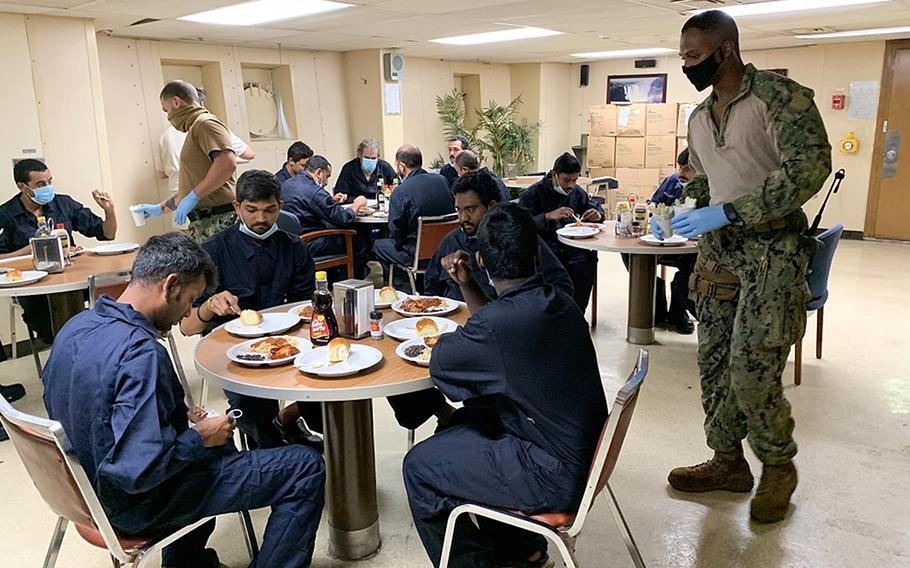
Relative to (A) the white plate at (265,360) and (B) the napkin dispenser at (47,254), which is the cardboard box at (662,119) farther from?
(A) the white plate at (265,360)

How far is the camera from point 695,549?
91.2 inches

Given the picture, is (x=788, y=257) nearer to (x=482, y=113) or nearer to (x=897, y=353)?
(x=897, y=353)

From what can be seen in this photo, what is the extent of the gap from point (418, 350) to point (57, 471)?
0.99 metres

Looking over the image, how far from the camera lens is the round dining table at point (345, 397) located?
183cm

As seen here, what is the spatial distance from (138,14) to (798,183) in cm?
428

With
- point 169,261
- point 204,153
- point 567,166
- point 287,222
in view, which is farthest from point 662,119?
point 169,261

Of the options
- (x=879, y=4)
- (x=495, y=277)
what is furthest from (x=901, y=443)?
(x=879, y=4)

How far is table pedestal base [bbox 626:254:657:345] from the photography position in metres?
4.35

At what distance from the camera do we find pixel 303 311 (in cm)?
253

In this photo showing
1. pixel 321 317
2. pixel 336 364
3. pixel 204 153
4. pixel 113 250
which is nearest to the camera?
pixel 336 364

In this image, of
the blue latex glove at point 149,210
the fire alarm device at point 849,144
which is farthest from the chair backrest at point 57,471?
the fire alarm device at point 849,144

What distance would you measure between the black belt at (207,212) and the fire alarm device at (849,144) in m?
7.05

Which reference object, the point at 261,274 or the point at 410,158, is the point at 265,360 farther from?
the point at 410,158

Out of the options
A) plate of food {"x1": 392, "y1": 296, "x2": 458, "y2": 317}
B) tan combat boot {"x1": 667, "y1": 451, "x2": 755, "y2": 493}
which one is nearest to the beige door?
tan combat boot {"x1": 667, "y1": 451, "x2": 755, "y2": 493}
